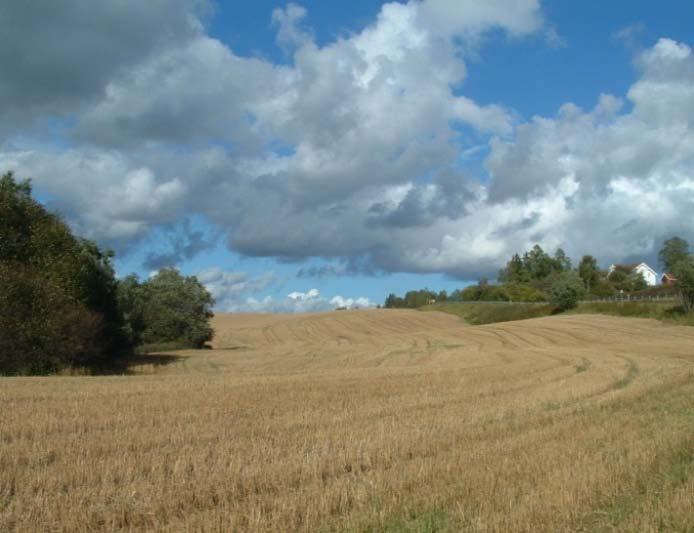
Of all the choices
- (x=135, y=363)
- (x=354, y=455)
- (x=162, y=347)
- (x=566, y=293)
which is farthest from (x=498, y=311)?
(x=354, y=455)

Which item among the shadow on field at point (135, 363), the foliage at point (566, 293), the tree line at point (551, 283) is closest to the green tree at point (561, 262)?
the tree line at point (551, 283)

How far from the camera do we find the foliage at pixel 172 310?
6556 centimetres

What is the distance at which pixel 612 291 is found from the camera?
447ft

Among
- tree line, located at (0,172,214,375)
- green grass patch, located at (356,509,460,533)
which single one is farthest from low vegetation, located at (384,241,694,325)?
green grass patch, located at (356,509,460,533)

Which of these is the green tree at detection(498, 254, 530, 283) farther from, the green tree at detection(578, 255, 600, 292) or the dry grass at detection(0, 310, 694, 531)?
the dry grass at detection(0, 310, 694, 531)

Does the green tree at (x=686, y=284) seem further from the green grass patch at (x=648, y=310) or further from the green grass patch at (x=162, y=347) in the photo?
the green grass patch at (x=162, y=347)

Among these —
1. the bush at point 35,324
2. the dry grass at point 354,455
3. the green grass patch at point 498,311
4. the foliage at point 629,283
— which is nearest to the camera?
the dry grass at point 354,455

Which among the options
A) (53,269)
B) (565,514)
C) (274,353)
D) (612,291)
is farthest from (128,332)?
(612,291)

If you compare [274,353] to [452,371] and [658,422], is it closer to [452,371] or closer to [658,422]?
[452,371]

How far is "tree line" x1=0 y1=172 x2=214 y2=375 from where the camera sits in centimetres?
3603

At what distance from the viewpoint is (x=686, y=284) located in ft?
247

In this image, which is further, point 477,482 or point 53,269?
point 53,269

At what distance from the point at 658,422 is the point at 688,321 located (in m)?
61.3

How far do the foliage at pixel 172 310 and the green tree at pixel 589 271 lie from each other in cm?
11095
